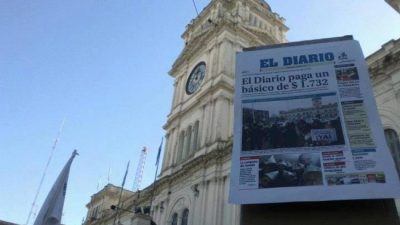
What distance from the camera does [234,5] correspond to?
37344 mm

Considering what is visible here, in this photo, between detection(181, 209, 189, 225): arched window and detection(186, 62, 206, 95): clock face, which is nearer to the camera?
detection(181, 209, 189, 225): arched window

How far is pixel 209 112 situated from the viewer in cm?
2911

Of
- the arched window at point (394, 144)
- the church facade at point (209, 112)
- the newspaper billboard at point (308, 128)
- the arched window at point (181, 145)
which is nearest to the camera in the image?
the newspaper billboard at point (308, 128)

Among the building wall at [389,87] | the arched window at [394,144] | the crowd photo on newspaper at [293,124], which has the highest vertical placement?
the building wall at [389,87]

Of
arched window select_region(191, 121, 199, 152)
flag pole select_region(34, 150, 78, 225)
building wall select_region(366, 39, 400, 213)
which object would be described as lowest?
flag pole select_region(34, 150, 78, 225)

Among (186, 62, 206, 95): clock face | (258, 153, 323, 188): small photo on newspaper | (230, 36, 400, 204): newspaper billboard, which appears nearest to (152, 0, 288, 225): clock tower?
(186, 62, 206, 95): clock face

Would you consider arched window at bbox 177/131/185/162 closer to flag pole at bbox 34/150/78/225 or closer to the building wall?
the building wall

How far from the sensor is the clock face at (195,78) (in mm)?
33253

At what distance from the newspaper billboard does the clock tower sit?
41.6 feet

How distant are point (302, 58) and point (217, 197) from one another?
14.6 metres

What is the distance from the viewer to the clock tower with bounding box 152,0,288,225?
24734 mm

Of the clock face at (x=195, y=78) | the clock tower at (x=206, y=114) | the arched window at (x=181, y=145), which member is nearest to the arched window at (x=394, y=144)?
the clock tower at (x=206, y=114)

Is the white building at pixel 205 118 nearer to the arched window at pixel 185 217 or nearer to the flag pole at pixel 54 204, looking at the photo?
the arched window at pixel 185 217

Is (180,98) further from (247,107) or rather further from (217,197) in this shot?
(247,107)
